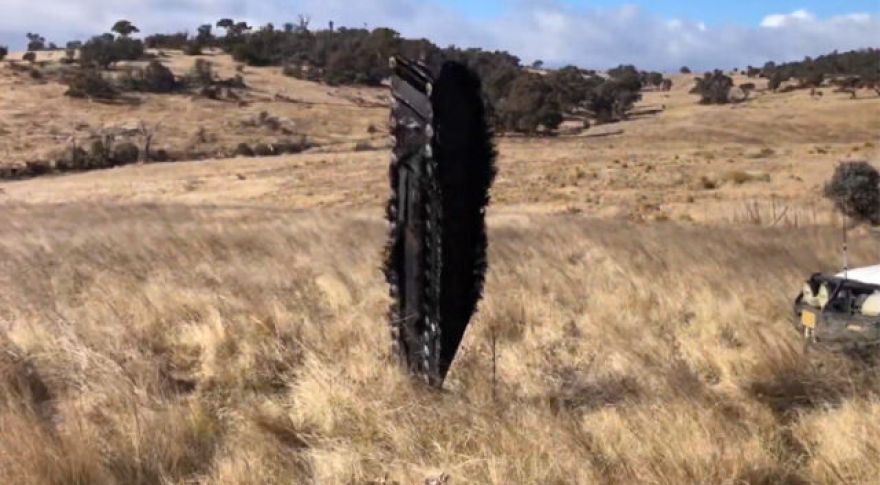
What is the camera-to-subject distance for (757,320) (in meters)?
7.30

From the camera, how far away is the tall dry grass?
4.03 metres

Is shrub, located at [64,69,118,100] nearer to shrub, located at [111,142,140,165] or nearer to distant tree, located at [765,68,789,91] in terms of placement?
shrub, located at [111,142,140,165]

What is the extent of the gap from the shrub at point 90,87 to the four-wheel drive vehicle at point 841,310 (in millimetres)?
62396

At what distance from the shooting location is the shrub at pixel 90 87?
62906 mm

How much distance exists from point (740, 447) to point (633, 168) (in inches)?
1309

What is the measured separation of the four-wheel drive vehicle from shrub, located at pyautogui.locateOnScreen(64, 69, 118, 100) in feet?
205

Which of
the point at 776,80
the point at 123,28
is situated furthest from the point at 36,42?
the point at 776,80

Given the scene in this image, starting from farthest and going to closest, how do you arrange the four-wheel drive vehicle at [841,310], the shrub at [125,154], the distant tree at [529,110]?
the distant tree at [529,110] < the shrub at [125,154] < the four-wheel drive vehicle at [841,310]

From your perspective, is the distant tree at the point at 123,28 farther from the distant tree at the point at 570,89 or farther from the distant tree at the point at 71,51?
the distant tree at the point at 570,89

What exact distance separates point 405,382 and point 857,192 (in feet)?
66.2

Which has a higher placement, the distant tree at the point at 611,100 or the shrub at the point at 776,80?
the shrub at the point at 776,80

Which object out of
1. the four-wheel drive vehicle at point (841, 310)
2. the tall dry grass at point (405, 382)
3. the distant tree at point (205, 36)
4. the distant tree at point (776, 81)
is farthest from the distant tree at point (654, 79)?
the four-wheel drive vehicle at point (841, 310)

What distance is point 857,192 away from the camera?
22.5m

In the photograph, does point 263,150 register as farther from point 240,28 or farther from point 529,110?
point 240,28
